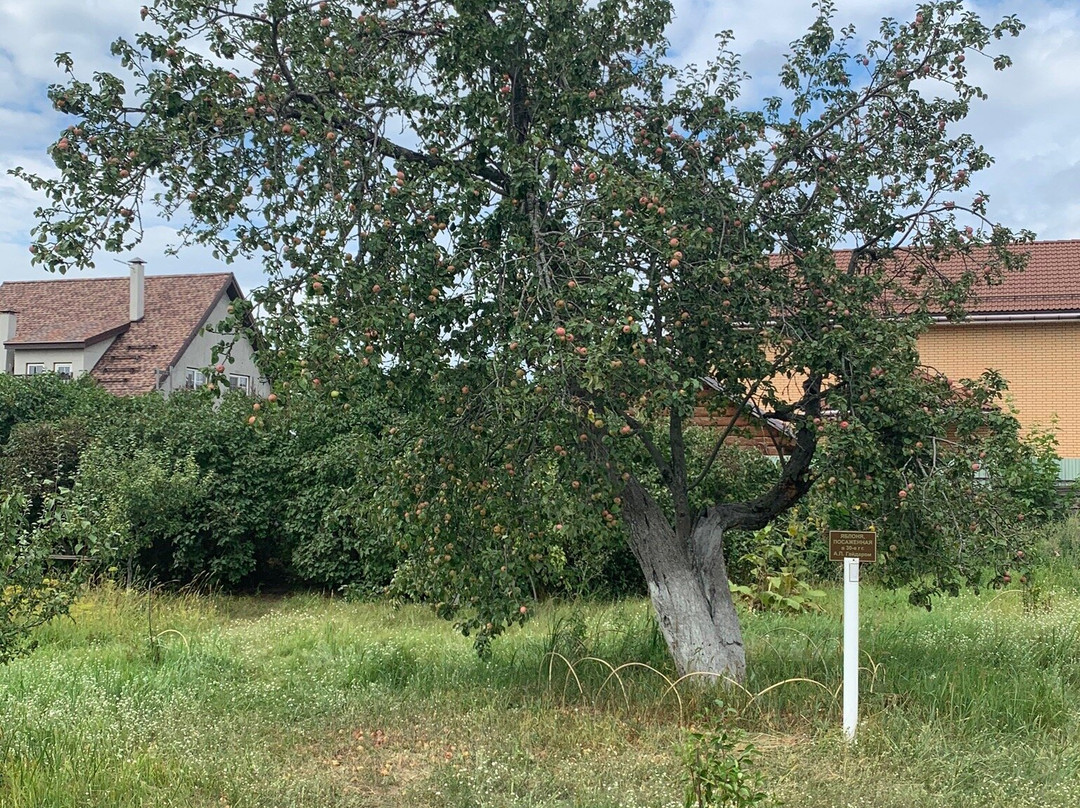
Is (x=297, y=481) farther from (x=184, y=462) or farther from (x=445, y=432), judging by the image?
(x=445, y=432)

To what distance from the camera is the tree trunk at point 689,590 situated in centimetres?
675

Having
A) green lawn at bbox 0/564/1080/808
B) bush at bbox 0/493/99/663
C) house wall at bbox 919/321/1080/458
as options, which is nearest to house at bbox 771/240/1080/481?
house wall at bbox 919/321/1080/458

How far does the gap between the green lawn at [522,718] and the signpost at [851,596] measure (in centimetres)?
21

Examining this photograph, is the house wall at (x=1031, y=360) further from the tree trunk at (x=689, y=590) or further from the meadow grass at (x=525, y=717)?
the tree trunk at (x=689, y=590)

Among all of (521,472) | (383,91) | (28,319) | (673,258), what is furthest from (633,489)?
(28,319)

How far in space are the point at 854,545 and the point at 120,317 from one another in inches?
1122

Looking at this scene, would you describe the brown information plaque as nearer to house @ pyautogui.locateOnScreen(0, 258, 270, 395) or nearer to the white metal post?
the white metal post

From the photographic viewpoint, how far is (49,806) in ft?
15.2

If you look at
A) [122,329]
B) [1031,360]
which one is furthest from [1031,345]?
[122,329]

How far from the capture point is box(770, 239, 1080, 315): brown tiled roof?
1909 centimetres

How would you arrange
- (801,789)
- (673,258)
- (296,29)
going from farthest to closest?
(296,29) → (673,258) → (801,789)

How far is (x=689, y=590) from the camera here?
6891 millimetres

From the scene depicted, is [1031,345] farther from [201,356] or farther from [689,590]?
[201,356]

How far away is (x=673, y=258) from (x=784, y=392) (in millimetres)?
2540
